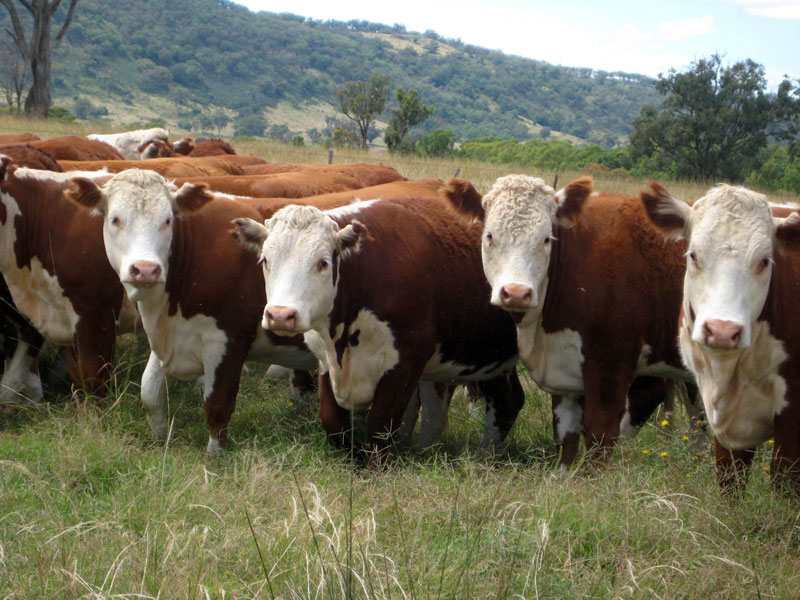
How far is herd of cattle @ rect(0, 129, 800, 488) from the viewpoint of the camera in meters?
5.31

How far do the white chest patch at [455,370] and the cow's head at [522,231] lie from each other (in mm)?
925

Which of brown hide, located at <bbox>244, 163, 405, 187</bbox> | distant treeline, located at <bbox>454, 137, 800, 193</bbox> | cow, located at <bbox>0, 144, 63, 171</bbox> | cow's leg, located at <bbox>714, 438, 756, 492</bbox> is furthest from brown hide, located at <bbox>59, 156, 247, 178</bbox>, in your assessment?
distant treeline, located at <bbox>454, 137, 800, 193</bbox>

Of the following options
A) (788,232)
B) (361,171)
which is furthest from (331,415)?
(361,171)

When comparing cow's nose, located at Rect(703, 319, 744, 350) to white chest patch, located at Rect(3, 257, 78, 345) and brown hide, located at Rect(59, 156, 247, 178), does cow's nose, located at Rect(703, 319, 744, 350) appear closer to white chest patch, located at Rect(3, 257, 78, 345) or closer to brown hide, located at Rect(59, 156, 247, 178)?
white chest patch, located at Rect(3, 257, 78, 345)

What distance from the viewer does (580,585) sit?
11.9 feet

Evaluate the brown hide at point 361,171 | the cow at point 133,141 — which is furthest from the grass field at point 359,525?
the cow at point 133,141

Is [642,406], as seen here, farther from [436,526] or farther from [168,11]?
[168,11]

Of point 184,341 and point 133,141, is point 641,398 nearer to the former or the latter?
point 184,341

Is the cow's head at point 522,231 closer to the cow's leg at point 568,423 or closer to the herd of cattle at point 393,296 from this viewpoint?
the herd of cattle at point 393,296

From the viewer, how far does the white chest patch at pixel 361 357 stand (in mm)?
5750

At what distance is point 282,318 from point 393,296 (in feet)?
→ 3.30

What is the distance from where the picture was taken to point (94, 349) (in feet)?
22.0

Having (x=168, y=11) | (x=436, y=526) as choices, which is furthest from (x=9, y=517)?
(x=168, y=11)

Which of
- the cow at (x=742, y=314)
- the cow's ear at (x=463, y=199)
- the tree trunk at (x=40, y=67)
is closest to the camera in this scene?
the cow at (x=742, y=314)
